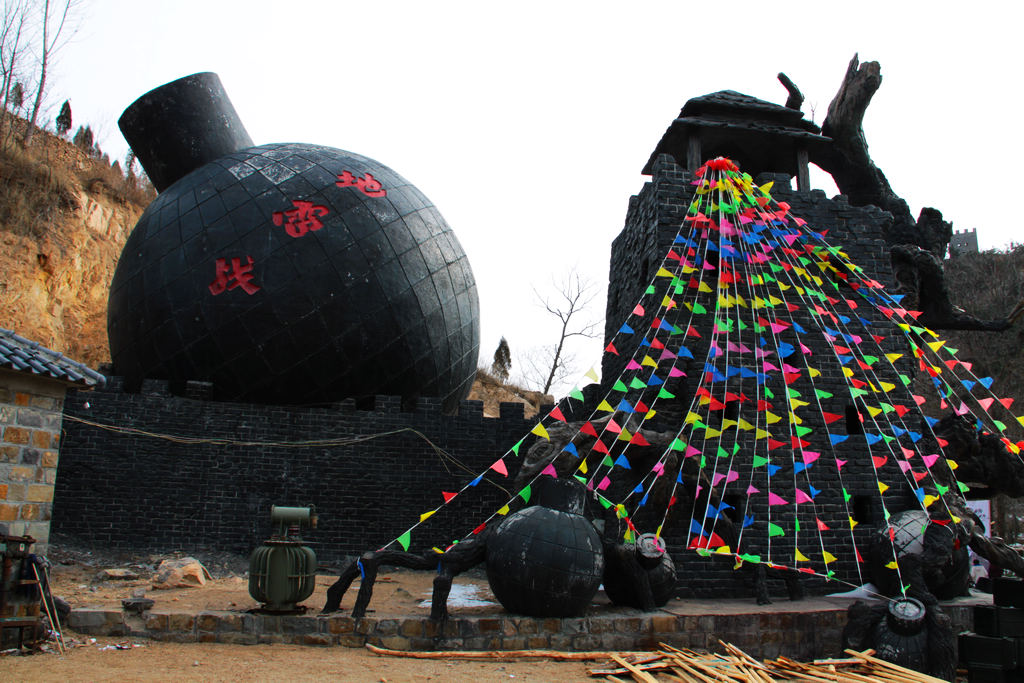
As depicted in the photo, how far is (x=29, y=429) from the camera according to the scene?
5.93 m

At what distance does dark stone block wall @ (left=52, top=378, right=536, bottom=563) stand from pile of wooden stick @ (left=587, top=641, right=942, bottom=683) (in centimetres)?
480

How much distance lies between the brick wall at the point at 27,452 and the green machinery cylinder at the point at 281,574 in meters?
1.64

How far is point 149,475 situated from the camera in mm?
9703

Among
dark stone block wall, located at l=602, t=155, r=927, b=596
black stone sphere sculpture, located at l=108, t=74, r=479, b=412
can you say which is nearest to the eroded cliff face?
black stone sphere sculpture, located at l=108, t=74, r=479, b=412

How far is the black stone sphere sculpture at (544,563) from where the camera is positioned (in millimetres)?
6324

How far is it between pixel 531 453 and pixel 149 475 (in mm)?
5052

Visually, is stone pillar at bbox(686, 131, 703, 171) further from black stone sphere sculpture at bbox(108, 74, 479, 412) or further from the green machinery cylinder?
the green machinery cylinder

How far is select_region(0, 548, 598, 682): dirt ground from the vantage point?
4.89m

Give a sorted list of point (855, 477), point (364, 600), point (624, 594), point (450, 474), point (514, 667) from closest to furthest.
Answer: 1. point (514, 667)
2. point (364, 600)
3. point (624, 594)
4. point (855, 477)
5. point (450, 474)

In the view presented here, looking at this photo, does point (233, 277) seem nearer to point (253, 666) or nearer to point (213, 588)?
point (213, 588)

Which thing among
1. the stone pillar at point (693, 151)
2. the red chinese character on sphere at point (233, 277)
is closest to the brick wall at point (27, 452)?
the red chinese character on sphere at point (233, 277)

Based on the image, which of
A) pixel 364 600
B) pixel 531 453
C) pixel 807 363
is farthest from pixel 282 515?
pixel 807 363

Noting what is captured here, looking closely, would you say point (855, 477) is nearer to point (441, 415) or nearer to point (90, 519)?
point (441, 415)

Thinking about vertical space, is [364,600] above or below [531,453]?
below
